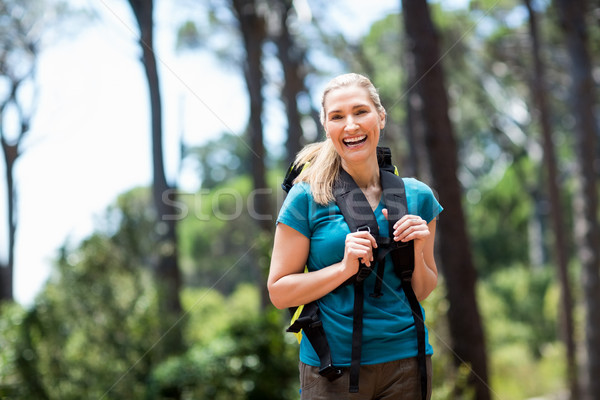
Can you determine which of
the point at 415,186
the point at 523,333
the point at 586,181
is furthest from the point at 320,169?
the point at 523,333

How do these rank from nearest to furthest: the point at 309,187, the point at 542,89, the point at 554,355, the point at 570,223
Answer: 1. the point at 309,187
2. the point at 542,89
3. the point at 554,355
4. the point at 570,223

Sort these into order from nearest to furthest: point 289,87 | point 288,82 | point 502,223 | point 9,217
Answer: point 288,82 < point 289,87 < point 9,217 < point 502,223

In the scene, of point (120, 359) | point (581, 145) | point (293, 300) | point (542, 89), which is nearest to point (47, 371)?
point (120, 359)

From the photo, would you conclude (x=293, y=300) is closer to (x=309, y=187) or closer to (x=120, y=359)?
(x=309, y=187)

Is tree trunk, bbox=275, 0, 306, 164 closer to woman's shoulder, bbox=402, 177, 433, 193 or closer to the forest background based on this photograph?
the forest background

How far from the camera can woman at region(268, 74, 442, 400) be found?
5.89 ft

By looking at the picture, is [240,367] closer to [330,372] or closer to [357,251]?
[330,372]

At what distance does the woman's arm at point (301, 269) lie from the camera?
1.74 meters

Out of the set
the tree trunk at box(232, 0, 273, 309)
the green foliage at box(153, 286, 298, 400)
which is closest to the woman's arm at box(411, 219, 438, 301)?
the green foliage at box(153, 286, 298, 400)

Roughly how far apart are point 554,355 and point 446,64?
11.6 metres

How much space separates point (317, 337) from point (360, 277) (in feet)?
A: 0.71

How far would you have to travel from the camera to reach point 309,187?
6.27 ft

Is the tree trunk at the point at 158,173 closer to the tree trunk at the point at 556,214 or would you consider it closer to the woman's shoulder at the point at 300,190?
the tree trunk at the point at 556,214

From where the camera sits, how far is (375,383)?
1.81m
